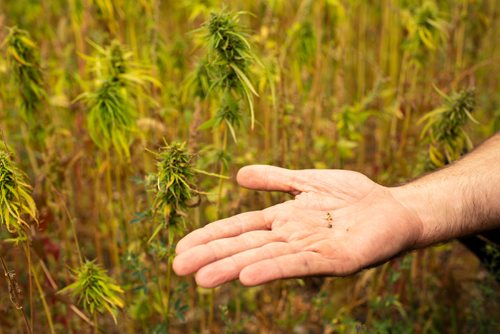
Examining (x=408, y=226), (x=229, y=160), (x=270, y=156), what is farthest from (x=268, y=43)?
(x=408, y=226)

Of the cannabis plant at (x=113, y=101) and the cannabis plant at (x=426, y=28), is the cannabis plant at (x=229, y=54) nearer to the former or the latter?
the cannabis plant at (x=113, y=101)

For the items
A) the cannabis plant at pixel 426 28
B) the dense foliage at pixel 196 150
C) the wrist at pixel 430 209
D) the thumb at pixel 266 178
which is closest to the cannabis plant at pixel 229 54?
the dense foliage at pixel 196 150

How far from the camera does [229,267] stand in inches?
41.4

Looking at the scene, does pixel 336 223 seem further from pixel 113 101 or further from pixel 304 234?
pixel 113 101

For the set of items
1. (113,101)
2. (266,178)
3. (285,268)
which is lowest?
(285,268)

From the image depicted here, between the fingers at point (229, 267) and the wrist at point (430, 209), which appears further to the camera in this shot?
the wrist at point (430, 209)

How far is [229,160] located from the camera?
1.38 m

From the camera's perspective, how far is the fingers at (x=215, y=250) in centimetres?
107

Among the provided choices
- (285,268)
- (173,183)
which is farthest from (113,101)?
(285,268)

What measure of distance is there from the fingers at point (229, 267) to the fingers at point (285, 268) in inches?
1.4

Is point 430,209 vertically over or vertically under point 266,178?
under

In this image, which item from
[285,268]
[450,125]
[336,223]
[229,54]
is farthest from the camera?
[450,125]

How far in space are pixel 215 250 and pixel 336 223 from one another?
1.10ft

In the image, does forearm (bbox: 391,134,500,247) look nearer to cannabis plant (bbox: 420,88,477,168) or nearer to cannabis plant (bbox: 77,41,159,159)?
cannabis plant (bbox: 420,88,477,168)
